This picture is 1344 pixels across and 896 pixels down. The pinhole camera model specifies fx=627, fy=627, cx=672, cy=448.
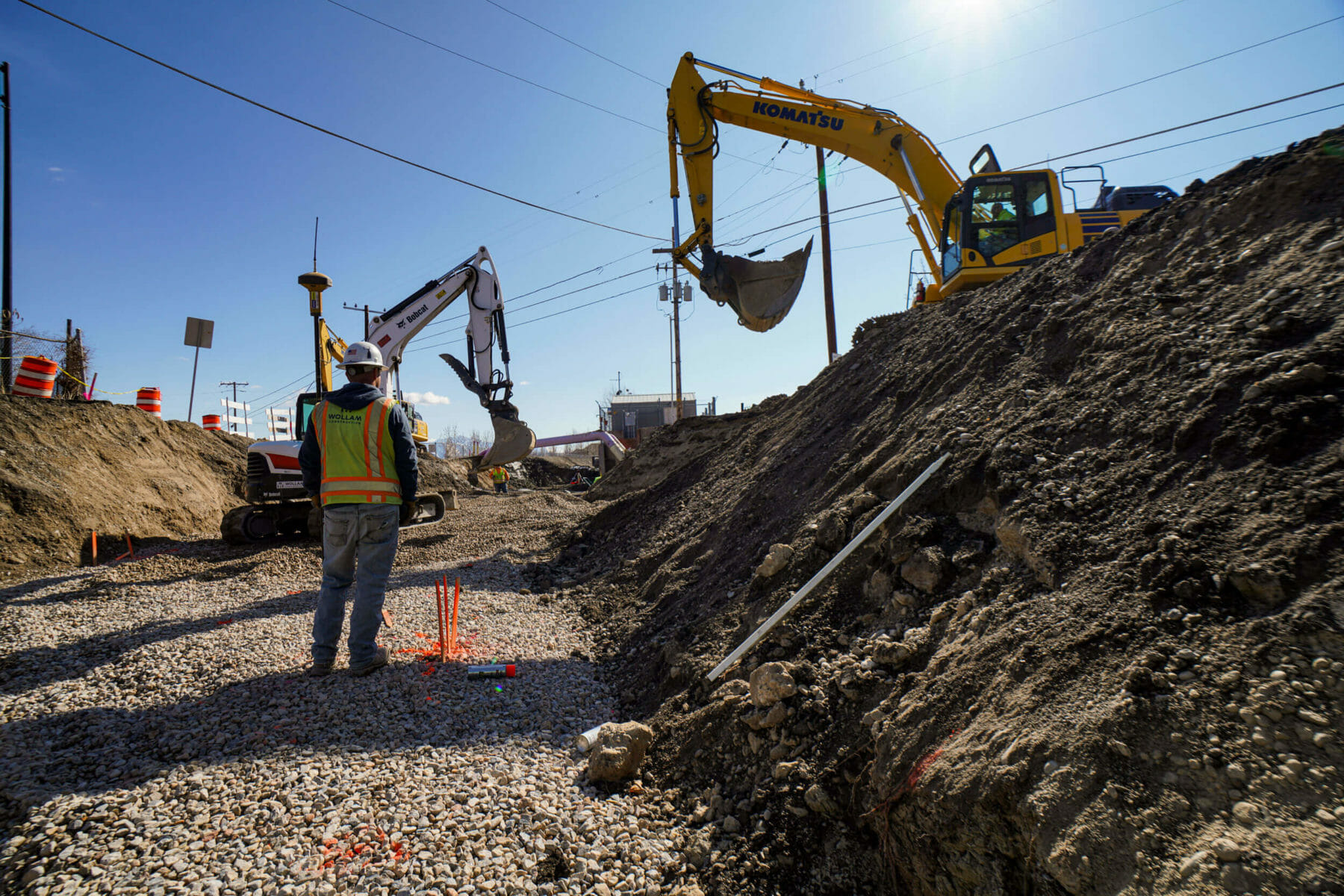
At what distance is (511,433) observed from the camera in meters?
10.5

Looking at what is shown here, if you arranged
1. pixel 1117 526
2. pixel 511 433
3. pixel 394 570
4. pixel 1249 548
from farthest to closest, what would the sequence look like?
pixel 511 433, pixel 394 570, pixel 1117 526, pixel 1249 548

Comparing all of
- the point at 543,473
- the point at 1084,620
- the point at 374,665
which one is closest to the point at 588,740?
the point at 374,665

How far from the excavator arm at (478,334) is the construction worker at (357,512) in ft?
20.3

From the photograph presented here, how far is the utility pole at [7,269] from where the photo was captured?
11086mm

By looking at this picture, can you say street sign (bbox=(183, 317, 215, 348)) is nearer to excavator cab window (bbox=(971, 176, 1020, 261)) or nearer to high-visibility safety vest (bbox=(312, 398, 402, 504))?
high-visibility safety vest (bbox=(312, 398, 402, 504))

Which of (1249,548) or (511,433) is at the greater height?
(511,433)

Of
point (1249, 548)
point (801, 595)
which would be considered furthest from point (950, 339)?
point (1249, 548)

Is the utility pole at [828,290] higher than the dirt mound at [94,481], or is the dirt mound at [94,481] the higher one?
the utility pole at [828,290]

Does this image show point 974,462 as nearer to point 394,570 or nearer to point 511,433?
point 394,570

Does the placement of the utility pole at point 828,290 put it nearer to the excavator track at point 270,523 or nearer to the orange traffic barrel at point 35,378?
the excavator track at point 270,523

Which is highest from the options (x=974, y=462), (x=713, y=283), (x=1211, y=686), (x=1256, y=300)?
(x=713, y=283)

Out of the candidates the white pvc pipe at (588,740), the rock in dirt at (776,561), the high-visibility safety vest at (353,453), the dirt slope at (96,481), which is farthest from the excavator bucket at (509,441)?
the white pvc pipe at (588,740)

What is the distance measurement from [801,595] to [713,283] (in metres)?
6.70

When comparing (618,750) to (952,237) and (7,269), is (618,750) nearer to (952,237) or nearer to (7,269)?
(952,237)
